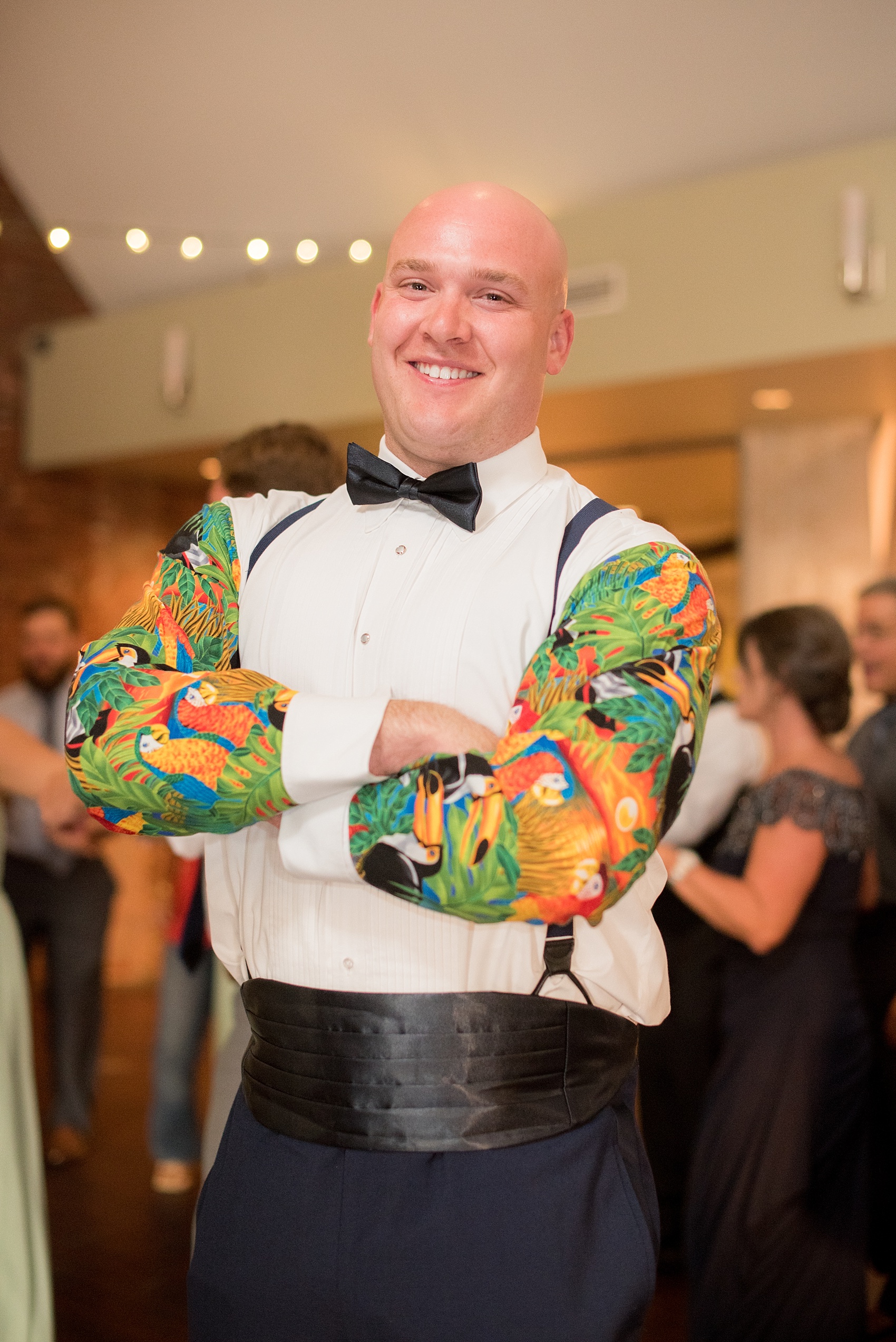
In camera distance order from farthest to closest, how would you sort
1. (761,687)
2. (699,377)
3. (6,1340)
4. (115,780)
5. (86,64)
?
(699,377) < (86,64) < (761,687) < (6,1340) < (115,780)

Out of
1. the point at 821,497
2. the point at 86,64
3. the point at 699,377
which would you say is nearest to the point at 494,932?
the point at 86,64

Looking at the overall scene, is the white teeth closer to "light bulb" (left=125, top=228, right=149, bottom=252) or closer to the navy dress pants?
the navy dress pants

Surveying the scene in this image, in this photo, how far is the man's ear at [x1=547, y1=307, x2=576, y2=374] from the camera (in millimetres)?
1343

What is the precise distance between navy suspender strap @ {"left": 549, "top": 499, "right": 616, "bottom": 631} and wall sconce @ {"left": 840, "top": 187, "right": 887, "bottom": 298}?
391 centimetres

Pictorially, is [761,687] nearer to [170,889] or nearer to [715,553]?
[715,553]

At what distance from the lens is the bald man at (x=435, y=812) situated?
105 cm

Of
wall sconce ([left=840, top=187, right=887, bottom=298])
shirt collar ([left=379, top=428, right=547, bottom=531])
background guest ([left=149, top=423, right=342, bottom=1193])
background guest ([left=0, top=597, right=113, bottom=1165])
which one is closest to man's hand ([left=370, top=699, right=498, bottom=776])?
shirt collar ([left=379, top=428, right=547, bottom=531])

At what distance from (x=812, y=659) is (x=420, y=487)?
1634 millimetres

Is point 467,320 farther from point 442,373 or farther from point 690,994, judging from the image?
point 690,994

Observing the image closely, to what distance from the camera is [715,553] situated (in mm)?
7199

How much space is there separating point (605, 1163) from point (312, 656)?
572mm

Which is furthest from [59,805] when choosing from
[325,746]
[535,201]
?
[535,201]

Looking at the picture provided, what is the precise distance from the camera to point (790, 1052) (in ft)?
8.53

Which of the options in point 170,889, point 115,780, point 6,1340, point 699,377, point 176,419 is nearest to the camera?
point 115,780
